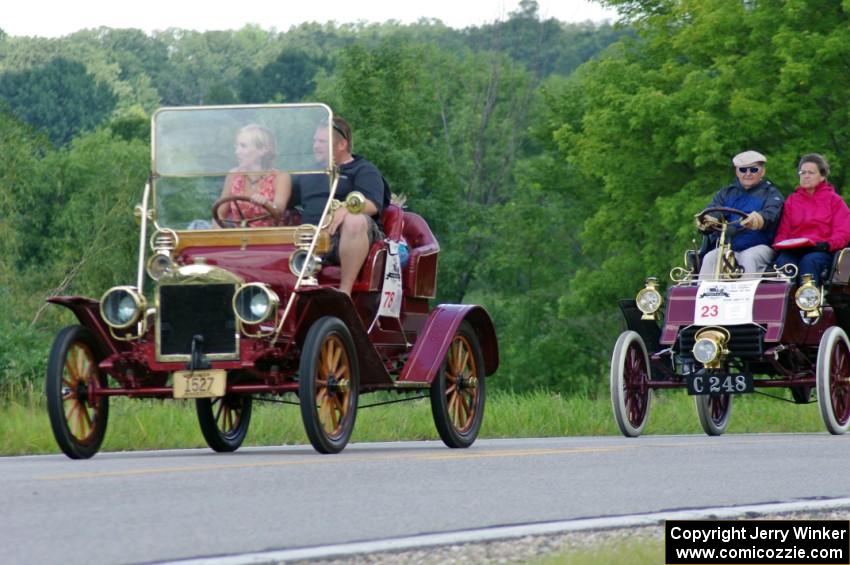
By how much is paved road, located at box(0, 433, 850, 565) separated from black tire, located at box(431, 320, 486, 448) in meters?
0.42

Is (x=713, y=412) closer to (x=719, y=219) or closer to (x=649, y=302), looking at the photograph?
(x=649, y=302)

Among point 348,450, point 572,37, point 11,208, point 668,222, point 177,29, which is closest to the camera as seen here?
point 348,450

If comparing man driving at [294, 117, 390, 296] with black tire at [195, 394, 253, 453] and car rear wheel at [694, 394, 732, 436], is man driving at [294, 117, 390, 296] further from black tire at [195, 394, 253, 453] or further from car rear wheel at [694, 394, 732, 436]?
car rear wheel at [694, 394, 732, 436]

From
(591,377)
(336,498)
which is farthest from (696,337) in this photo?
(591,377)

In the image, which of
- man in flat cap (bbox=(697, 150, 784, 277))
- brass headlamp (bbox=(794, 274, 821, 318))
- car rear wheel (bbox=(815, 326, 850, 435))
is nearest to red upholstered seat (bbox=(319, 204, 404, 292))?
man in flat cap (bbox=(697, 150, 784, 277))

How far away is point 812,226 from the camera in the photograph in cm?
1596

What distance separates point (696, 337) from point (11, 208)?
1745 inches

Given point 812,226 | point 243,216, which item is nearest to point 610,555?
point 243,216

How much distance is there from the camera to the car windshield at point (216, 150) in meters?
12.7

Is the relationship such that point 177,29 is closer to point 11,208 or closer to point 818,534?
point 11,208

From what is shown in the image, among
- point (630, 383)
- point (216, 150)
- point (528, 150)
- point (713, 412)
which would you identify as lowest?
point (713, 412)

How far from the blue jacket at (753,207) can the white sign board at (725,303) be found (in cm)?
62

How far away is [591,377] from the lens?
5769 centimetres

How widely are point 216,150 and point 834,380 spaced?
5.80m
